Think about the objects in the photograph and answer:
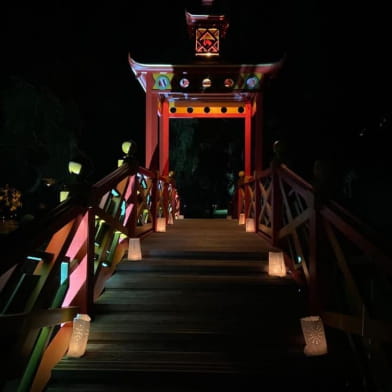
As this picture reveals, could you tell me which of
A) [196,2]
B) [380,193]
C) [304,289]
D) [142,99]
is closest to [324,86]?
[380,193]

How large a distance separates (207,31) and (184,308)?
8.35m

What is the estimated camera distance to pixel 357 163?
49.6 ft

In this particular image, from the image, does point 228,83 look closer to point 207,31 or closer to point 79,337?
point 207,31

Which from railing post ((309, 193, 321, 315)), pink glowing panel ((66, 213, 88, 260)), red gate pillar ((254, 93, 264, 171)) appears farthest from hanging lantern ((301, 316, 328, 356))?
red gate pillar ((254, 93, 264, 171))

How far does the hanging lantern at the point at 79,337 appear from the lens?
11.6 ft

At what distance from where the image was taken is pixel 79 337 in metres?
3.55

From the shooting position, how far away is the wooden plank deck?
3334 millimetres

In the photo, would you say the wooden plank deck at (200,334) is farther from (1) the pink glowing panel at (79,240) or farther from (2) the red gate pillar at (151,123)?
(2) the red gate pillar at (151,123)

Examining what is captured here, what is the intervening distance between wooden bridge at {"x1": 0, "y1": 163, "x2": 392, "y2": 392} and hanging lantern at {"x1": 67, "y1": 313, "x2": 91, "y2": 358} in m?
0.06

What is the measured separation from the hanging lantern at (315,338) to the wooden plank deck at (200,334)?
0.09m

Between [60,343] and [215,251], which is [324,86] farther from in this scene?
[60,343]

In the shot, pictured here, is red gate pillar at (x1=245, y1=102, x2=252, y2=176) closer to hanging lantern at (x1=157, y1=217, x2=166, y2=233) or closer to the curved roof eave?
the curved roof eave

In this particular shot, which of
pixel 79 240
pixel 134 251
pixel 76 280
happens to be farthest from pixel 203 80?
pixel 76 280

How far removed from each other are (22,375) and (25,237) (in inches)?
43.2
